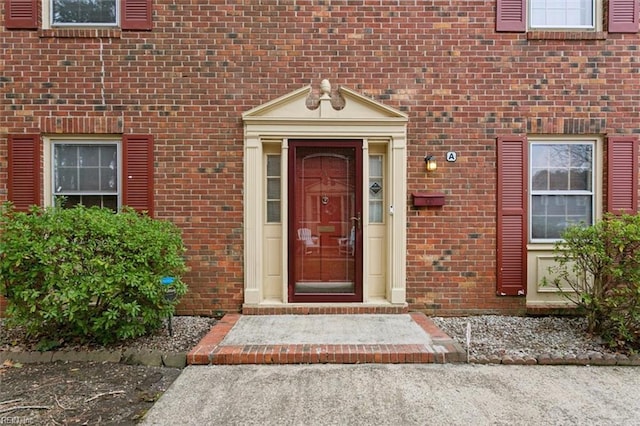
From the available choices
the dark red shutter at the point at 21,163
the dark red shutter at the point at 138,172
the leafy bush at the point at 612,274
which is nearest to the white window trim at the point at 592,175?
the leafy bush at the point at 612,274

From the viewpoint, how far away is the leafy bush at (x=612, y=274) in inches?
152

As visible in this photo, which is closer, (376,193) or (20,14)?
(20,14)

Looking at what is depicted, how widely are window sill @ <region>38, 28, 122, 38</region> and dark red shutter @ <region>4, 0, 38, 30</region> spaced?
0.51 ft

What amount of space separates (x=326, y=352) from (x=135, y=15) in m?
4.63

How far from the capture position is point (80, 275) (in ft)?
12.3

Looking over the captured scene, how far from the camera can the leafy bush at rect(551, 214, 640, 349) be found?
12.6ft

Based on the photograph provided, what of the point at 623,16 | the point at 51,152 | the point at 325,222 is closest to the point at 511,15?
the point at 623,16

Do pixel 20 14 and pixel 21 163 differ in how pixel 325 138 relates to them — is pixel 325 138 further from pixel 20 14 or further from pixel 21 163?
pixel 20 14

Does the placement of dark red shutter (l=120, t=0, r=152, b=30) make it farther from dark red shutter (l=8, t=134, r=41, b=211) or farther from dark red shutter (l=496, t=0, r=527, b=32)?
dark red shutter (l=496, t=0, r=527, b=32)

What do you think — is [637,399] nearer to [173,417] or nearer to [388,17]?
[173,417]

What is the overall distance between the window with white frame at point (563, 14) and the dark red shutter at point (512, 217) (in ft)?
5.20

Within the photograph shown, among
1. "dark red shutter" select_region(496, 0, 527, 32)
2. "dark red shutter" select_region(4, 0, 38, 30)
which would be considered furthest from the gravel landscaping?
"dark red shutter" select_region(4, 0, 38, 30)

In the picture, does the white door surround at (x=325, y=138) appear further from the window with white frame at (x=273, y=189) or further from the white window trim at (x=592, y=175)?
the white window trim at (x=592, y=175)

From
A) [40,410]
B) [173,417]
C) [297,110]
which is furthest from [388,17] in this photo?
[40,410]
